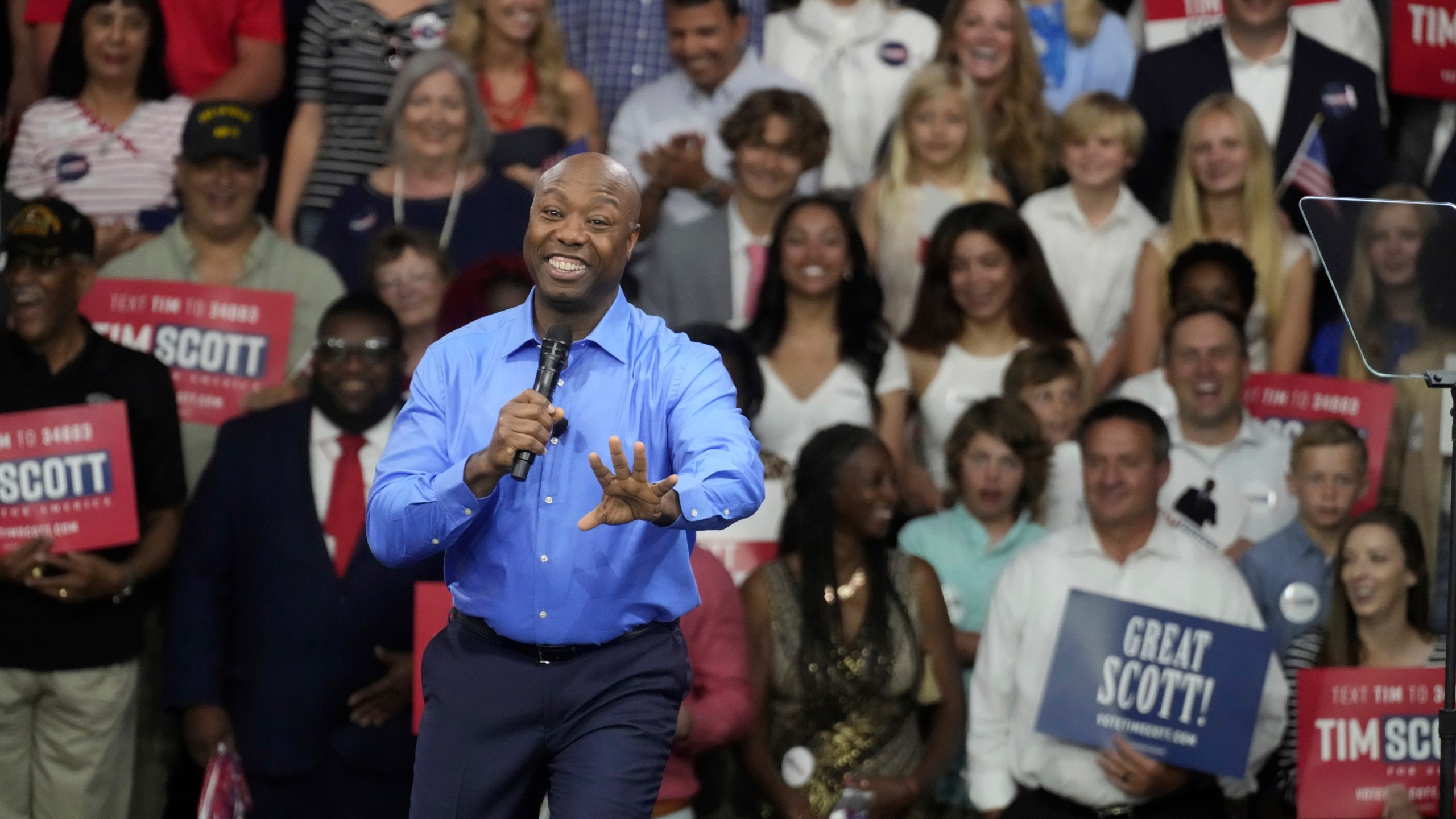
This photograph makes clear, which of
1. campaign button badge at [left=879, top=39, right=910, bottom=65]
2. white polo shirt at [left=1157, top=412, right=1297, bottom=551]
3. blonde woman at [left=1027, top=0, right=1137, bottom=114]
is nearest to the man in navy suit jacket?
blonde woman at [left=1027, top=0, right=1137, bottom=114]

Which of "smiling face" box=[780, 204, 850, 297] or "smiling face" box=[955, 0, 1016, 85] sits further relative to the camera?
"smiling face" box=[955, 0, 1016, 85]

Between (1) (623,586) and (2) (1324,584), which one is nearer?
(1) (623,586)

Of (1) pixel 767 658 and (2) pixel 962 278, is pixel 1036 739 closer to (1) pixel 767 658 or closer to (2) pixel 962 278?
(1) pixel 767 658

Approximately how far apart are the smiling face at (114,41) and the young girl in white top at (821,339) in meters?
2.29

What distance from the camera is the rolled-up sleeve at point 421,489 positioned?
3.04 m

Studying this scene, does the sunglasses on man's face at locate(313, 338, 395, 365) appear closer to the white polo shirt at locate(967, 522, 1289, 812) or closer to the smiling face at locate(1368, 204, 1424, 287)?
the white polo shirt at locate(967, 522, 1289, 812)

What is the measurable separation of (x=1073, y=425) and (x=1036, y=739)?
118cm

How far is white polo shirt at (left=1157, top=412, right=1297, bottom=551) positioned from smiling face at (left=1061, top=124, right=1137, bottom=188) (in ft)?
3.37

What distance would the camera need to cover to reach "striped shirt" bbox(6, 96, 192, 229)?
19.6 feet

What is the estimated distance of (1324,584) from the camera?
533 centimetres

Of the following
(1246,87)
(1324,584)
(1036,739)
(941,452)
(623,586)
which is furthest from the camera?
(1246,87)

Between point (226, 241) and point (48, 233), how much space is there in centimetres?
72

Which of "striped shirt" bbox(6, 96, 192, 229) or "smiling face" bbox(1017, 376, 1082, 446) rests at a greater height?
"striped shirt" bbox(6, 96, 192, 229)

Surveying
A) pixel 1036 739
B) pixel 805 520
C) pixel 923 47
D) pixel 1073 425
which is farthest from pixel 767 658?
pixel 923 47
